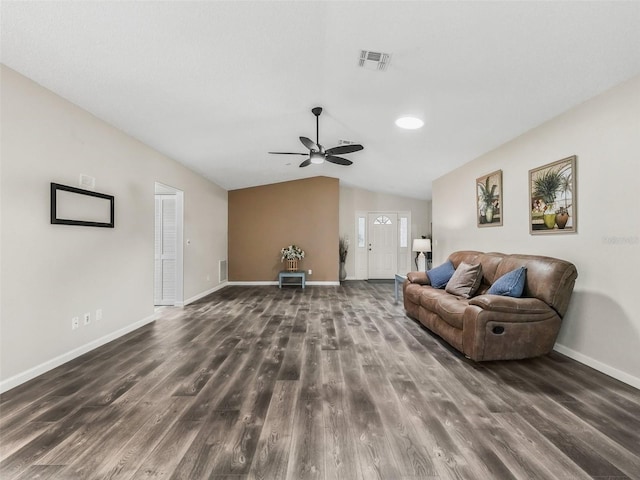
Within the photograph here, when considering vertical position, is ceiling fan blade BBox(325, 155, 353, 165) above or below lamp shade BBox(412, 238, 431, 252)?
above

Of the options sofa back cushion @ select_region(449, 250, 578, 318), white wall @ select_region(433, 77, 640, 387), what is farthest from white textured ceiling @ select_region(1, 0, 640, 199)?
sofa back cushion @ select_region(449, 250, 578, 318)

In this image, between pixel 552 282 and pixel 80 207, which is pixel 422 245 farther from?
pixel 80 207

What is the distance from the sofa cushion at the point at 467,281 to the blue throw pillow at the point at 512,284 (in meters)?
0.53

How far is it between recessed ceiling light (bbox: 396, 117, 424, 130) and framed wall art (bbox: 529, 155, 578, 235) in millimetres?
1421

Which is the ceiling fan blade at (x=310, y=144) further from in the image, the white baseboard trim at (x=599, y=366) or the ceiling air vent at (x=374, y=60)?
the white baseboard trim at (x=599, y=366)

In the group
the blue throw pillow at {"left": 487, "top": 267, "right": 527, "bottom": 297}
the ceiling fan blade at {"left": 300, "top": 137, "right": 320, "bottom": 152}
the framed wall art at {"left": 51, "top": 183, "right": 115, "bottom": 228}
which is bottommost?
the blue throw pillow at {"left": 487, "top": 267, "right": 527, "bottom": 297}

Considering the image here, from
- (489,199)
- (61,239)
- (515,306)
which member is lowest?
(515,306)

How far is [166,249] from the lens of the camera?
5.59 meters

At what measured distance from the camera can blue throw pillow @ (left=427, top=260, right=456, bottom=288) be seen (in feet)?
14.8

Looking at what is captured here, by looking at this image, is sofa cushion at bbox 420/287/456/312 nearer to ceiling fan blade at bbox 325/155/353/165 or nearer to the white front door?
ceiling fan blade at bbox 325/155/353/165

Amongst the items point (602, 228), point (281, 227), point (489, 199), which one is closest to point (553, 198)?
point (602, 228)

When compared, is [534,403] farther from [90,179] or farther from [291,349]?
[90,179]

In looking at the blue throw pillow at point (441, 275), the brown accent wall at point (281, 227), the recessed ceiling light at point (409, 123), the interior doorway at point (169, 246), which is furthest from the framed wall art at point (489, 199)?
the interior doorway at point (169, 246)

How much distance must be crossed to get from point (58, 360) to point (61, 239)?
3.71 feet
